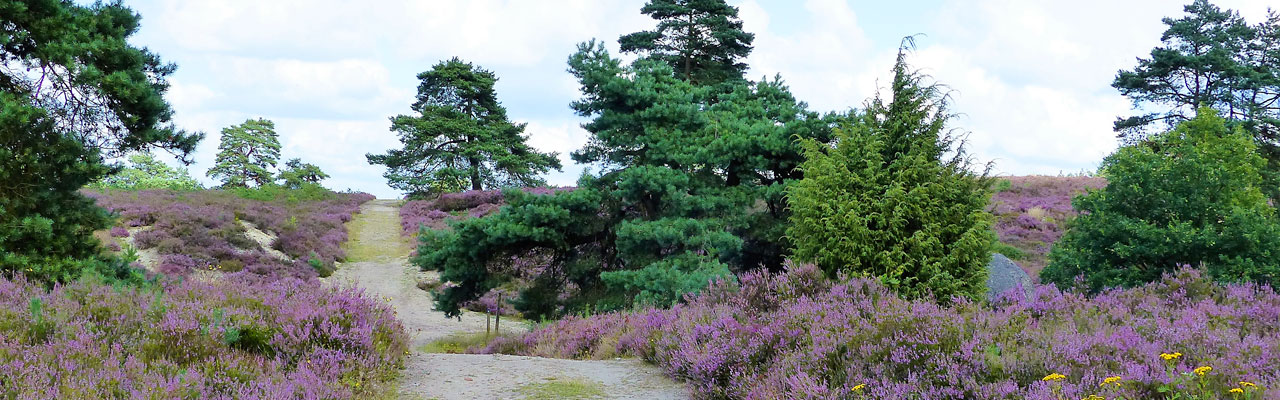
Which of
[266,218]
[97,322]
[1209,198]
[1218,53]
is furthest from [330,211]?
[1218,53]

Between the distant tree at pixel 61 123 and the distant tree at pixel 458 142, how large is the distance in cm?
2723

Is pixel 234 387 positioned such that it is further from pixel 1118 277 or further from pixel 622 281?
pixel 1118 277

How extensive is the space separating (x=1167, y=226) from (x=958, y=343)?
30.5 ft

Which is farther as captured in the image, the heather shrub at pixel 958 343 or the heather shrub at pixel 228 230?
the heather shrub at pixel 228 230

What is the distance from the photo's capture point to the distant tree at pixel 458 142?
37406 millimetres

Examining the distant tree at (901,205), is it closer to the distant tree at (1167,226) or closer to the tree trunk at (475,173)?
the distant tree at (1167,226)

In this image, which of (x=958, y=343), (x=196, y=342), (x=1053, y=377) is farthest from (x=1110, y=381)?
(x=196, y=342)

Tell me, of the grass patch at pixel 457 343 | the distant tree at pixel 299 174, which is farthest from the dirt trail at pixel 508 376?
the distant tree at pixel 299 174

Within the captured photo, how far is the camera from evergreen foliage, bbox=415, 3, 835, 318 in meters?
12.2

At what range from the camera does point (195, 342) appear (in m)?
5.15

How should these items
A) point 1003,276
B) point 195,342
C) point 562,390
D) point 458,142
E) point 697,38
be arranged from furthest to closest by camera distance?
point 458,142
point 697,38
point 1003,276
point 562,390
point 195,342

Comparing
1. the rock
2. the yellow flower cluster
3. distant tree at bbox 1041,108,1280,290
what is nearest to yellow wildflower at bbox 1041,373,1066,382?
the yellow flower cluster

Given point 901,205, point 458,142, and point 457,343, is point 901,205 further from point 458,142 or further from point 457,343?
point 458,142

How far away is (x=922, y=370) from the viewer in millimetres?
4734
